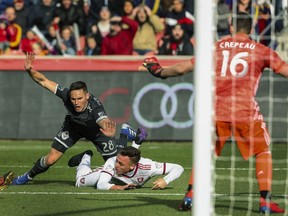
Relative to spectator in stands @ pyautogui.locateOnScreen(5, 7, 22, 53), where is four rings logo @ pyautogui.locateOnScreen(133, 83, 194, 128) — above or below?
below

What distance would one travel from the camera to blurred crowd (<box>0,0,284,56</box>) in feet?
73.5

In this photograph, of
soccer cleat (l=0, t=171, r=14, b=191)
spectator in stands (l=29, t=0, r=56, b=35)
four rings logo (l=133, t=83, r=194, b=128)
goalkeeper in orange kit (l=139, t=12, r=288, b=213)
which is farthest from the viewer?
spectator in stands (l=29, t=0, r=56, b=35)

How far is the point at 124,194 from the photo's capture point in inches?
499

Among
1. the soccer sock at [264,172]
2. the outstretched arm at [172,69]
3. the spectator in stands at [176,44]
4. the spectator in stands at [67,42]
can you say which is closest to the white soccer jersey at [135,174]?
the soccer sock at [264,172]

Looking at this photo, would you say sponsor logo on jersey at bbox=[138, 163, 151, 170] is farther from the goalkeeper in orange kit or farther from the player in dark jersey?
the goalkeeper in orange kit

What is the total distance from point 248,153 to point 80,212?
1.92 meters

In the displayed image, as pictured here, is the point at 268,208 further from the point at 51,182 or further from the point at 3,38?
the point at 3,38

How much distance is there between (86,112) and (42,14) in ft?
33.1

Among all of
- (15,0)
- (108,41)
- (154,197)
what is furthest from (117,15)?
(154,197)

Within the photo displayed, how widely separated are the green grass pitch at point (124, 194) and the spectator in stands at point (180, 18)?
15.8 feet

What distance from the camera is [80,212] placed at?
1102 cm

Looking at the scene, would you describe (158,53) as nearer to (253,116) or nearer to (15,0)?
(15,0)

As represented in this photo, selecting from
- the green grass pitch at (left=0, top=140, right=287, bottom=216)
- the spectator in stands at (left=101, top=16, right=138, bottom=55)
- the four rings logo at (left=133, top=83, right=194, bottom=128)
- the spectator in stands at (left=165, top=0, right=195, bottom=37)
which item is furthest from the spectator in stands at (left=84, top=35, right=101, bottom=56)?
the green grass pitch at (left=0, top=140, right=287, bottom=216)

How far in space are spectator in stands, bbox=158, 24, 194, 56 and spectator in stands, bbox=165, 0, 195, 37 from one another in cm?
18
